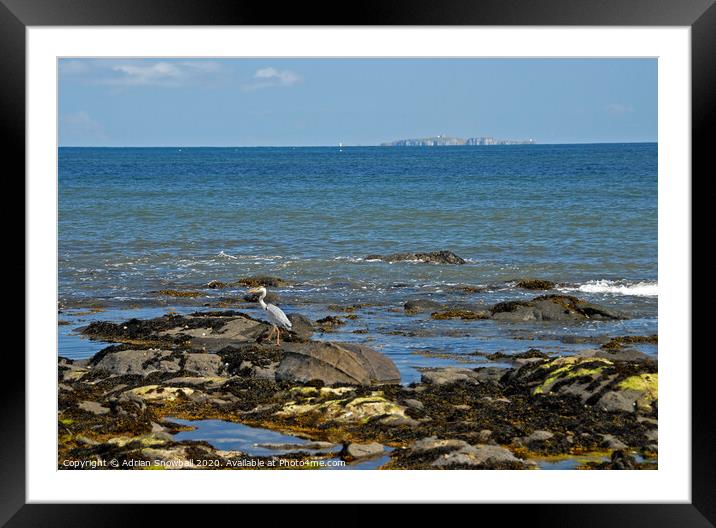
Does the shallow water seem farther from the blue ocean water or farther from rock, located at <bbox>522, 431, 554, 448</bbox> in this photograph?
the blue ocean water

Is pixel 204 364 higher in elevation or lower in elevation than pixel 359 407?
higher

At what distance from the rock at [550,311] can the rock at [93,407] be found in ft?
20.1

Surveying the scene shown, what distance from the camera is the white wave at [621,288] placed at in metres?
15.1

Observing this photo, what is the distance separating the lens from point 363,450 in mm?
6059

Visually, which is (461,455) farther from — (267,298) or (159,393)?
(267,298)

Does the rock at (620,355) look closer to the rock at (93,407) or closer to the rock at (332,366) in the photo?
the rock at (332,366)

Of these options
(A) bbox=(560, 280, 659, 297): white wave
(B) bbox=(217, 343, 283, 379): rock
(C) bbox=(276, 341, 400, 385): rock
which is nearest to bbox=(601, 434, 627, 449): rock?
(C) bbox=(276, 341, 400, 385): rock

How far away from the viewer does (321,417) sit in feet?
22.6
